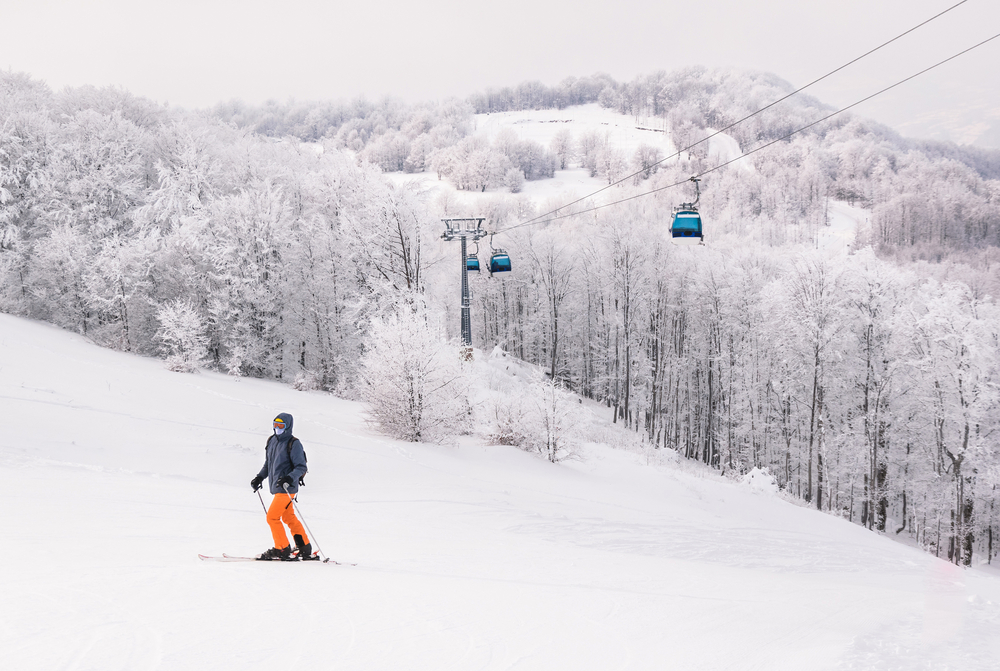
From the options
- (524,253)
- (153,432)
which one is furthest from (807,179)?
(153,432)

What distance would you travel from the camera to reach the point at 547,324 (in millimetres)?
49062

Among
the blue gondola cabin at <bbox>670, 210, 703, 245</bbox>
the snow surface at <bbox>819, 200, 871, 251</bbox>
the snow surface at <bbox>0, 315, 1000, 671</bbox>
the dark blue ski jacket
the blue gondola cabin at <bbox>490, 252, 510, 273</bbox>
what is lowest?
the snow surface at <bbox>0, 315, 1000, 671</bbox>

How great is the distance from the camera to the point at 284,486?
7.06 m

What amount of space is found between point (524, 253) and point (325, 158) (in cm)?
1803

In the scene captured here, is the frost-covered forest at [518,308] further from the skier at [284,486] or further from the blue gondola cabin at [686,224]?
the skier at [284,486]

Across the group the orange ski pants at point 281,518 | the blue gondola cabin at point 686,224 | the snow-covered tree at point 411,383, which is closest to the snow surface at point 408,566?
the orange ski pants at point 281,518

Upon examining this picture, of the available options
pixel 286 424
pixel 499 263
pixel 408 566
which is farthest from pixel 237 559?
pixel 499 263

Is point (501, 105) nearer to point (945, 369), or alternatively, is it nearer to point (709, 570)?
point (945, 369)

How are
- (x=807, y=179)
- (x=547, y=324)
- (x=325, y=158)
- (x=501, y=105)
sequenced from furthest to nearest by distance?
(x=501, y=105)
(x=807, y=179)
(x=547, y=324)
(x=325, y=158)

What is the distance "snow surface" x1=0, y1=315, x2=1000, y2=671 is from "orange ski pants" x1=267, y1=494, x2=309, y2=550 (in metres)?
0.39

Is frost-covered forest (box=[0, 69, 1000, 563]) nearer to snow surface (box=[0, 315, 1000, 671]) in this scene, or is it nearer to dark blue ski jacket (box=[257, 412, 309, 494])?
snow surface (box=[0, 315, 1000, 671])

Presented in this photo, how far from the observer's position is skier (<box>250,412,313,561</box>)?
6.98m

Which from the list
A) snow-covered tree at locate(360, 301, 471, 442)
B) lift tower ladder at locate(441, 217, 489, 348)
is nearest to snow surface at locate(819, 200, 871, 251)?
lift tower ladder at locate(441, 217, 489, 348)

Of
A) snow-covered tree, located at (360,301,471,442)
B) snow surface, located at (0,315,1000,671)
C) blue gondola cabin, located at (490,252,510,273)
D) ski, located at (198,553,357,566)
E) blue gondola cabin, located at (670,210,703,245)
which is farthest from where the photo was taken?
blue gondola cabin, located at (490,252,510,273)
